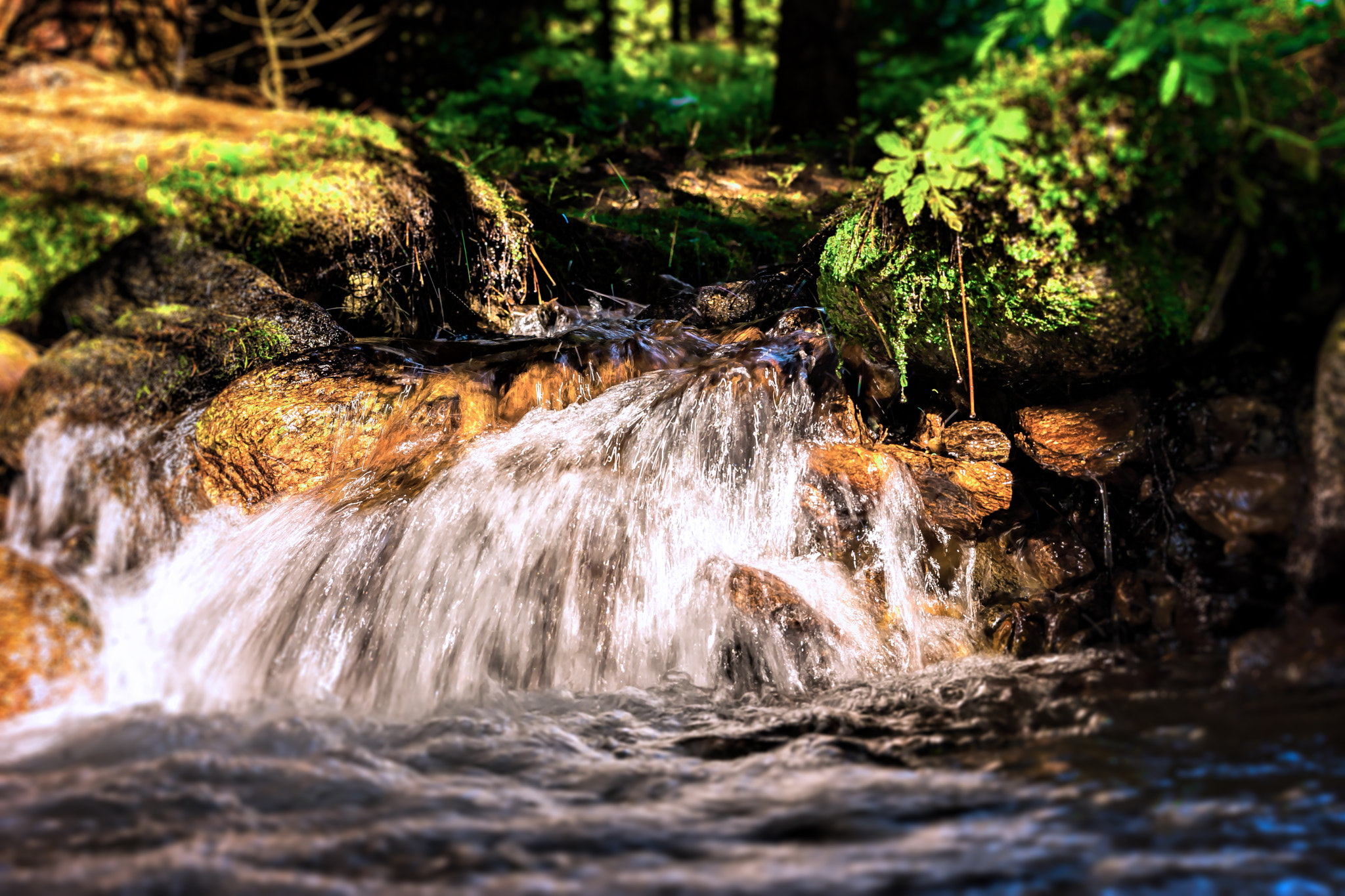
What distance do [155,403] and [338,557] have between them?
1388 millimetres

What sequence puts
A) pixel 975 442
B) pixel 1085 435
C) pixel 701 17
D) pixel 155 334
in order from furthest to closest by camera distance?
pixel 701 17, pixel 155 334, pixel 975 442, pixel 1085 435

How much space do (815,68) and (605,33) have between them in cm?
473

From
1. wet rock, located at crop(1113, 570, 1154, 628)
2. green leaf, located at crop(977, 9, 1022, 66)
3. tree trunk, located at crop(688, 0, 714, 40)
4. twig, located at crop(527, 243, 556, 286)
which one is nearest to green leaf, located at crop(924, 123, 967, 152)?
green leaf, located at crop(977, 9, 1022, 66)

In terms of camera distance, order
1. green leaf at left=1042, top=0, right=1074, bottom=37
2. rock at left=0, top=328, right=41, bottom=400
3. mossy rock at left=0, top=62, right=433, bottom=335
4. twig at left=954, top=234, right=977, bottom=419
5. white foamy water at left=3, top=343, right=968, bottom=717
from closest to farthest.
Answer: green leaf at left=1042, top=0, right=1074, bottom=37
twig at left=954, top=234, right=977, bottom=419
white foamy water at left=3, top=343, right=968, bottom=717
rock at left=0, top=328, right=41, bottom=400
mossy rock at left=0, top=62, right=433, bottom=335

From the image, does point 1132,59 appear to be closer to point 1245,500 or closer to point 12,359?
point 1245,500

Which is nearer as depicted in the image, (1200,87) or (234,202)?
(1200,87)

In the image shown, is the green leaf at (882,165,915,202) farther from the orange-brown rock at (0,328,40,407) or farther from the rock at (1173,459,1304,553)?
the orange-brown rock at (0,328,40,407)

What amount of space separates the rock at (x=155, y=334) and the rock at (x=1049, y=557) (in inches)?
148

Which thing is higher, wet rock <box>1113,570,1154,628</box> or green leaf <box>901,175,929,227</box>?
green leaf <box>901,175,929,227</box>

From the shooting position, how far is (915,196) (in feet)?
9.16

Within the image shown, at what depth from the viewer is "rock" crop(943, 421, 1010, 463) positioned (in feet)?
10.8

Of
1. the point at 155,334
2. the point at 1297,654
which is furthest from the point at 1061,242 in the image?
the point at 155,334

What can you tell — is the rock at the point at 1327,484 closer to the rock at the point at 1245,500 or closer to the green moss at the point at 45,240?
the rock at the point at 1245,500

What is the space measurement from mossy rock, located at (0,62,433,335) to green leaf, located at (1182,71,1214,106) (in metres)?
3.79
